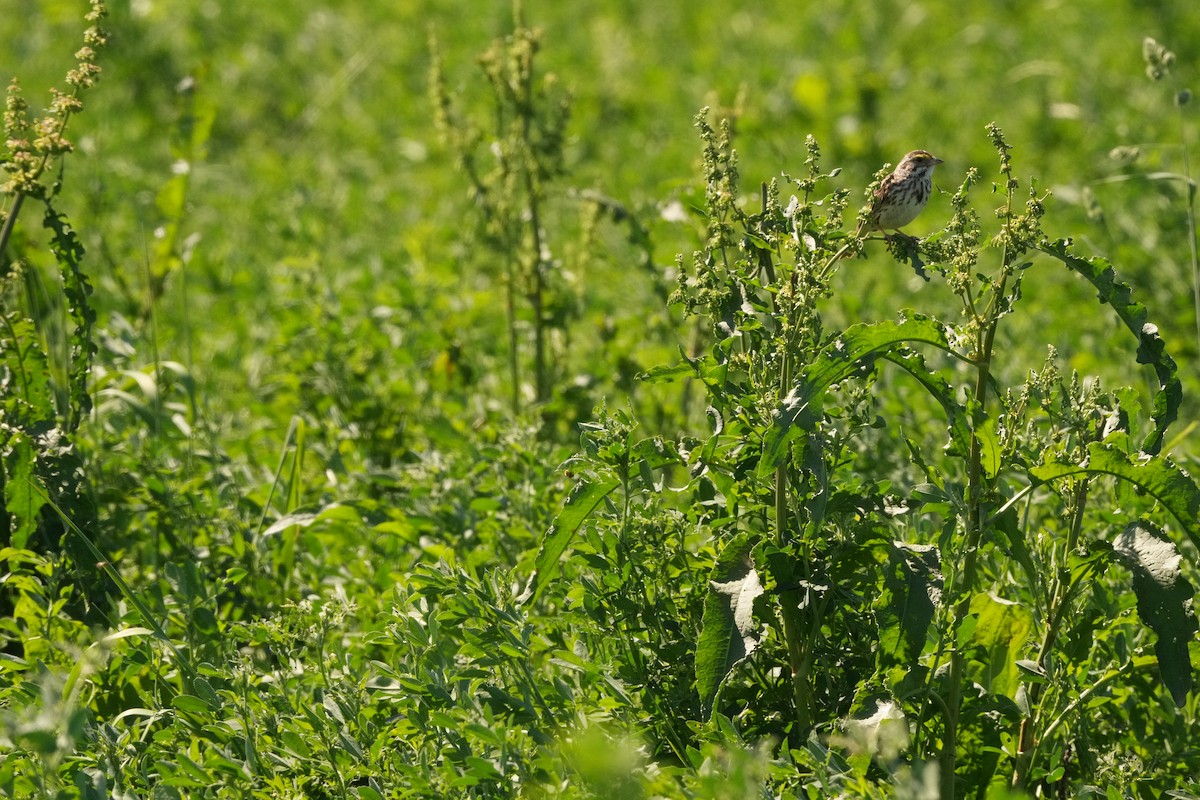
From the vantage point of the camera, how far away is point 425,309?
4.82 meters

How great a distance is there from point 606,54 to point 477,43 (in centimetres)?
82

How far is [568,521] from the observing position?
2.55m

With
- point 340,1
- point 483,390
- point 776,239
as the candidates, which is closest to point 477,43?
point 340,1

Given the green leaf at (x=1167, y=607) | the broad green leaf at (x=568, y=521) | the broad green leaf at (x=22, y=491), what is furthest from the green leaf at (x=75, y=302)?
the green leaf at (x=1167, y=607)

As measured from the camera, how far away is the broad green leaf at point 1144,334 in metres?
2.44

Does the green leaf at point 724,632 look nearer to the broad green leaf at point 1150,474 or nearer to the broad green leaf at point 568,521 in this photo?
the broad green leaf at point 568,521

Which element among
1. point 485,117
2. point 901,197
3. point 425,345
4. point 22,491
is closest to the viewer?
point 901,197

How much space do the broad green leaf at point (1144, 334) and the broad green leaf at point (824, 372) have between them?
12.4 inches

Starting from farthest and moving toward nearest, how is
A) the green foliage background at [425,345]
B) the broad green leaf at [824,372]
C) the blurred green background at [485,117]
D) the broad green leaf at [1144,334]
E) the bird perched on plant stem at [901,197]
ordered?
1. the blurred green background at [485,117]
2. the bird perched on plant stem at [901,197]
3. the green foliage background at [425,345]
4. the broad green leaf at [1144,334]
5. the broad green leaf at [824,372]

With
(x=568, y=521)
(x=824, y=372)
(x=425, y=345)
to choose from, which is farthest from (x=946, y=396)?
(x=425, y=345)

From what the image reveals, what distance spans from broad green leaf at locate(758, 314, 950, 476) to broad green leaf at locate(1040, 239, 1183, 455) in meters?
0.32

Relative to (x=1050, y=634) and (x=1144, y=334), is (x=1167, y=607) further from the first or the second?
(x=1144, y=334)

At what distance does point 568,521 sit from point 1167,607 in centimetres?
104

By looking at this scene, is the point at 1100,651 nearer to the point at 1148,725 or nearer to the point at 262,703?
the point at 1148,725
